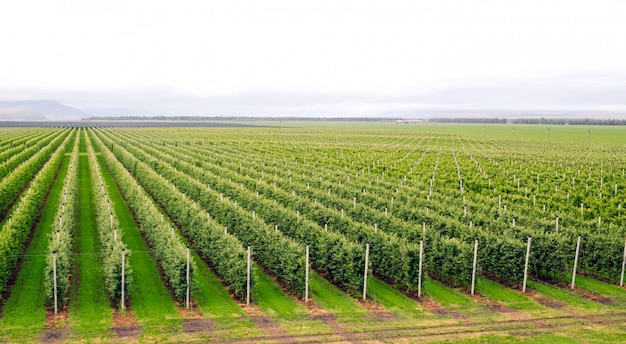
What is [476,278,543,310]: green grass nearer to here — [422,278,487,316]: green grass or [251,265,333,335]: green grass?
[422,278,487,316]: green grass

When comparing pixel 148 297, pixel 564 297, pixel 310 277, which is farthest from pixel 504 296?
pixel 148 297

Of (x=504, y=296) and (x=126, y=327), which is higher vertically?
(x=504, y=296)

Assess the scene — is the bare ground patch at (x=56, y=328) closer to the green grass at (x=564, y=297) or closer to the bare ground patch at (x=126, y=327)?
the bare ground patch at (x=126, y=327)

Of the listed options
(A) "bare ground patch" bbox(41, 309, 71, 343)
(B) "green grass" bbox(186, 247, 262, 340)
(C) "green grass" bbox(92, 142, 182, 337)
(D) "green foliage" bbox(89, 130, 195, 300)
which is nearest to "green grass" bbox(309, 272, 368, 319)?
(B) "green grass" bbox(186, 247, 262, 340)

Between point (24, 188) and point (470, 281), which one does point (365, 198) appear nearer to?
point (470, 281)

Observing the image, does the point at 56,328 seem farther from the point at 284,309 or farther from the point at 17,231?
the point at 17,231

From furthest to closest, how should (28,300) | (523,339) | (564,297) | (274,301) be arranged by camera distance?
(564,297) → (274,301) → (28,300) → (523,339)
